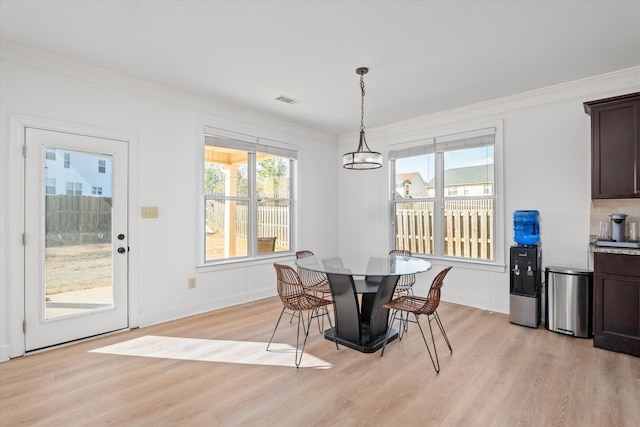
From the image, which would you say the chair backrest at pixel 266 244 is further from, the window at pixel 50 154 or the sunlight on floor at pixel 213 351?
the window at pixel 50 154

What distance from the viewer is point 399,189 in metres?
5.41

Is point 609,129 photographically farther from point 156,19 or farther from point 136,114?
point 136,114

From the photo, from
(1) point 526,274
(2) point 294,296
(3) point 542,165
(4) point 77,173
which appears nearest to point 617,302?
(1) point 526,274

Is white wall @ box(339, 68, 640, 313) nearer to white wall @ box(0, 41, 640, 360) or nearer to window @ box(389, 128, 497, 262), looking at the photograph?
white wall @ box(0, 41, 640, 360)

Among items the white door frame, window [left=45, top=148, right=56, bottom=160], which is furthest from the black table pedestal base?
window [left=45, top=148, right=56, bottom=160]

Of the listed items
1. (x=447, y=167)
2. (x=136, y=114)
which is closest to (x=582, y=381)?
(x=447, y=167)

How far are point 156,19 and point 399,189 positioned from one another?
4.03m

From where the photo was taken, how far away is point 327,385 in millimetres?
2467

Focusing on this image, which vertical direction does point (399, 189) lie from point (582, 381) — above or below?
above

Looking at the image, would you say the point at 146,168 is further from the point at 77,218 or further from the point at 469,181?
the point at 469,181

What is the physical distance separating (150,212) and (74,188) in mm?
748

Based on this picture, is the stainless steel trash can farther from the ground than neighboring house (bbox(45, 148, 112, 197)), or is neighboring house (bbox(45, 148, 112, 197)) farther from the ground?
neighboring house (bbox(45, 148, 112, 197))

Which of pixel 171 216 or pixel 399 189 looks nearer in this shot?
pixel 171 216

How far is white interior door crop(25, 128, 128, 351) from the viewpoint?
9.87ft
